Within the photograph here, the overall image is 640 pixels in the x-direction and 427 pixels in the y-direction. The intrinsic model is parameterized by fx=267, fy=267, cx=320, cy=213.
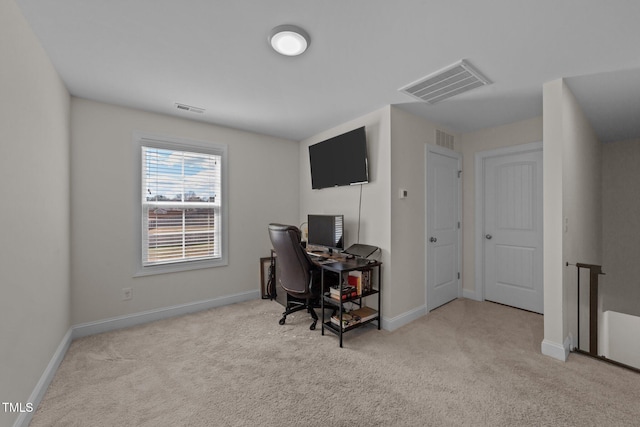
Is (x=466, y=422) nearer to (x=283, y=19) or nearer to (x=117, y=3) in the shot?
(x=283, y=19)

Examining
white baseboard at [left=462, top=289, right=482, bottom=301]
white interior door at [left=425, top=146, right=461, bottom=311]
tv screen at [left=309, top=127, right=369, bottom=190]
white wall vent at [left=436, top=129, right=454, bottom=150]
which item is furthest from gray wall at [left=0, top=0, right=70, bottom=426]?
white baseboard at [left=462, top=289, right=482, bottom=301]

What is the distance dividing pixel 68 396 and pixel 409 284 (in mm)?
3080

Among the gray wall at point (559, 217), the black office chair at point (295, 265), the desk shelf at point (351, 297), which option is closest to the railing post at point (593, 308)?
the gray wall at point (559, 217)

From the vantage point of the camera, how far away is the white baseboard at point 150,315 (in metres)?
2.74

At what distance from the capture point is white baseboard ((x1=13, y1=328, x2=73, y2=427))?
1.54 meters

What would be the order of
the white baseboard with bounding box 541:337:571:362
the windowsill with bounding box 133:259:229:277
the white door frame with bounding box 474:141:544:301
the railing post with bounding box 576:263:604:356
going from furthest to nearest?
the white door frame with bounding box 474:141:544:301, the windowsill with bounding box 133:259:229:277, the railing post with bounding box 576:263:604:356, the white baseboard with bounding box 541:337:571:362

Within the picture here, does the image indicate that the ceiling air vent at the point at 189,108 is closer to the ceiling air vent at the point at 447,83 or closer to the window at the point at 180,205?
the window at the point at 180,205

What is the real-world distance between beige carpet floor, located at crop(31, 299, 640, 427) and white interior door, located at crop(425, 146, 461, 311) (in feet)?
2.30

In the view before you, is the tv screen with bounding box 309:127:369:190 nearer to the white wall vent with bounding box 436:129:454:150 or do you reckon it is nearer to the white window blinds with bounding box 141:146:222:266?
the white wall vent with bounding box 436:129:454:150

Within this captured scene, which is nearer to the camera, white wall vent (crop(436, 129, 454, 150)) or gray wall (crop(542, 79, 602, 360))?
gray wall (crop(542, 79, 602, 360))

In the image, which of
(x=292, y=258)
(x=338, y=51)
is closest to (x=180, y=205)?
(x=292, y=258)

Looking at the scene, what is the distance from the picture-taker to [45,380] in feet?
6.16

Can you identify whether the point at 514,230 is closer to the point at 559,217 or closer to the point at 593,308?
the point at 593,308

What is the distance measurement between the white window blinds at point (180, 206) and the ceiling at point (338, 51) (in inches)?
26.4
